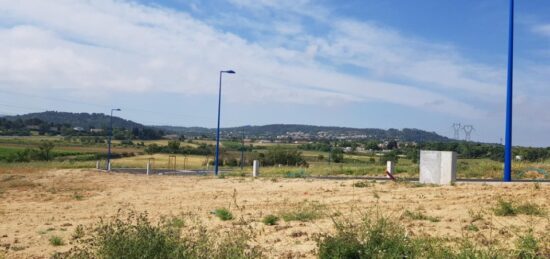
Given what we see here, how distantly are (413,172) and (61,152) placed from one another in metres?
75.8

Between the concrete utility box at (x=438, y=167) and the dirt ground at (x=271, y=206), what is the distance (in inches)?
86.8

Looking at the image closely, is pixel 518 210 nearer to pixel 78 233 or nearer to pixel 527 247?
pixel 527 247

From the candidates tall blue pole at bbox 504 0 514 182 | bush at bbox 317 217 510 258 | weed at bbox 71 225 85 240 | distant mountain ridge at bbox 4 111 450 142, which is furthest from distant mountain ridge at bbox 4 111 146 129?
bush at bbox 317 217 510 258

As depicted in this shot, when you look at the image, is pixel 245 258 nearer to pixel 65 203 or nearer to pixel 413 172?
pixel 65 203

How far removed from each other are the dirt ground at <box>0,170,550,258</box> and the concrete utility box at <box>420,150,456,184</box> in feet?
7.23

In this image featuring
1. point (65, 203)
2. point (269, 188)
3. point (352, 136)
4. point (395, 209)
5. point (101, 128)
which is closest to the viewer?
point (395, 209)

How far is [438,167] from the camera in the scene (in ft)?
74.1

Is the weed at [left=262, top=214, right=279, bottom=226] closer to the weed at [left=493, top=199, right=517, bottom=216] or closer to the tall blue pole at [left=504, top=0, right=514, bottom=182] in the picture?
the weed at [left=493, top=199, right=517, bottom=216]

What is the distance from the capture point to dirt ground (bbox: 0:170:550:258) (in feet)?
36.3

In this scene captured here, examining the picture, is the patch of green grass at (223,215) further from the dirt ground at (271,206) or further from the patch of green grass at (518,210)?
the patch of green grass at (518,210)

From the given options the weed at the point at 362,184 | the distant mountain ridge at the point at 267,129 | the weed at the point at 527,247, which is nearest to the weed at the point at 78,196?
the weed at the point at 362,184

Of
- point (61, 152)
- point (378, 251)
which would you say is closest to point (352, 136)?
point (61, 152)

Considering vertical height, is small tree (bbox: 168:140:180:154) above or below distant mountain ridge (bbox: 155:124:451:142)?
below

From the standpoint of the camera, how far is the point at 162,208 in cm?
1869
